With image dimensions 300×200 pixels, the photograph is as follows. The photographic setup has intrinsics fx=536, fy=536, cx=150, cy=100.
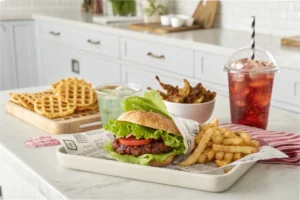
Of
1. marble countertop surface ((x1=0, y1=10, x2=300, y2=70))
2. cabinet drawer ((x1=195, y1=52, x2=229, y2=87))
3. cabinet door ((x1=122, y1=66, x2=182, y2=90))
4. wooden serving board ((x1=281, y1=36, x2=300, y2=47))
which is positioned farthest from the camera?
cabinet door ((x1=122, y1=66, x2=182, y2=90))

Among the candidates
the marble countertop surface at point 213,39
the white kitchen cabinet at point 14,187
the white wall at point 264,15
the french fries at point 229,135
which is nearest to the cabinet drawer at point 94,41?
the marble countertop surface at point 213,39

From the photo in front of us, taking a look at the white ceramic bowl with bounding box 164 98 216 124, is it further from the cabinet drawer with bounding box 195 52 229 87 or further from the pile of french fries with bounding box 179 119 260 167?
the cabinet drawer with bounding box 195 52 229 87

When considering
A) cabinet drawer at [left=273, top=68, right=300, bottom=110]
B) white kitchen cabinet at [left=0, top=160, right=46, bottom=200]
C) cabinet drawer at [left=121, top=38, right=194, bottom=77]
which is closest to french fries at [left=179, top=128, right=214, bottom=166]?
white kitchen cabinet at [left=0, top=160, right=46, bottom=200]

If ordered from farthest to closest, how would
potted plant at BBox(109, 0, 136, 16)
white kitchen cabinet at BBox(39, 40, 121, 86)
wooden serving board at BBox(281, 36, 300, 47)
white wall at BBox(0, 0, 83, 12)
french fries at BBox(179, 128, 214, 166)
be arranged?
white wall at BBox(0, 0, 83, 12)
potted plant at BBox(109, 0, 136, 16)
white kitchen cabinet at BBox(39, 40, 121, 86)
wooden serving board at BBox(281, 36, 300, 47)
french fries at BBox(179, 128, 214, 166)

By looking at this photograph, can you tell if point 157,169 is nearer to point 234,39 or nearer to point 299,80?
point 299,80

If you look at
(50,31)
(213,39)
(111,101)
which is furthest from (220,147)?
(50,31)

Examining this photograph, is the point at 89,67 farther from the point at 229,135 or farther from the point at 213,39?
the point at 229,135

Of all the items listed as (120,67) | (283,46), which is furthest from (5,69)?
(283,46)

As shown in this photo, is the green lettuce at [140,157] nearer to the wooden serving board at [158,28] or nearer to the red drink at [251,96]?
the red drink at [251,96]
